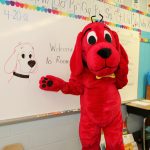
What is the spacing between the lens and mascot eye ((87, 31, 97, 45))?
1314 millimetres

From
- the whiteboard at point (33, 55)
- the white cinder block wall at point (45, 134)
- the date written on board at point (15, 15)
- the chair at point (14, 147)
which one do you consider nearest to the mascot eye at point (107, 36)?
the whiteboard at point (33, 55)

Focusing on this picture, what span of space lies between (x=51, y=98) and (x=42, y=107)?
0.30 feet

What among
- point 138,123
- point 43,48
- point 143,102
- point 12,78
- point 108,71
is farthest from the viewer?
point 138,123

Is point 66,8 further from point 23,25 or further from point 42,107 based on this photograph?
point 42,107

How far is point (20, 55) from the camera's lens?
4.82 feet

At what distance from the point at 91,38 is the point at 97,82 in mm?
263

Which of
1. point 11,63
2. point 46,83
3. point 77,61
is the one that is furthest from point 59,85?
point 11,63

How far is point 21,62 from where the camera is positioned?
147cm

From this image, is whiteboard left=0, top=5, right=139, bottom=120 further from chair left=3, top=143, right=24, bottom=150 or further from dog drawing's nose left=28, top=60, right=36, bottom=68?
chair left=3, top=143, right=24, bottom=150

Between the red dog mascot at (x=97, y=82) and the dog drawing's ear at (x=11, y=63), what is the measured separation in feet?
0.67

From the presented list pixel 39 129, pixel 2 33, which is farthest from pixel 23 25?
pixel 39 129

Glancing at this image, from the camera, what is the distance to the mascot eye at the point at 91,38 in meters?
1.31

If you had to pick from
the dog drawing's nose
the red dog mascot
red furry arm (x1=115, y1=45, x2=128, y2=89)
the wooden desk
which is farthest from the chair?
the wooden desk

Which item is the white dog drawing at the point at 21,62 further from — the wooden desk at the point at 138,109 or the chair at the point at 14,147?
the wooden desk at the point at 138,109
